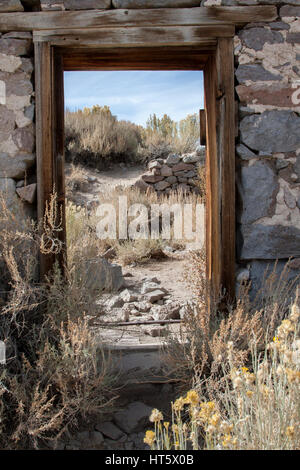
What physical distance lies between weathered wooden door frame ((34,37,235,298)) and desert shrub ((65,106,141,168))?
9.07 metres

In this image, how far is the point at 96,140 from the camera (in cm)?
1249

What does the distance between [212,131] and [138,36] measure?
891mm

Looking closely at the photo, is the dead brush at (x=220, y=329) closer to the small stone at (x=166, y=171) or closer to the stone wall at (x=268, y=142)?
the stone wall at (x=268, y=142)

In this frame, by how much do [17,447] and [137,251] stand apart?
530 cm

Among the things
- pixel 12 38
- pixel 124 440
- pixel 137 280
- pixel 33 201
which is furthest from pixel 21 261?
pixel 137 280

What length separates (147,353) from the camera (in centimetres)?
344

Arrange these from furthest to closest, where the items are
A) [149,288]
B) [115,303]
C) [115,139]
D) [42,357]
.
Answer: [115,139]
[149,288]
[115,303]
[42,357]

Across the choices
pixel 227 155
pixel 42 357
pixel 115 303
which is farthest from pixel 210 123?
pixel 115 303

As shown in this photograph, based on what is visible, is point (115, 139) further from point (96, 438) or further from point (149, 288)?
point (96, 438)

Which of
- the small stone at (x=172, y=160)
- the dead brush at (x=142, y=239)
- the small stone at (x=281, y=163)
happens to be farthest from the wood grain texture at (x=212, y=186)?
the small stone at (x=172, y=160)

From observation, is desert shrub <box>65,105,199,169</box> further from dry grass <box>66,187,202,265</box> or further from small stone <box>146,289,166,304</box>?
small stone <box>146,289,166,304</box>

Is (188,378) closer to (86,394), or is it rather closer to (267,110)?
(86,394)

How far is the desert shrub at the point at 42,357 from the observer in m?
2.52

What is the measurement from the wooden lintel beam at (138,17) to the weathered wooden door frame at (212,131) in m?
0.08
